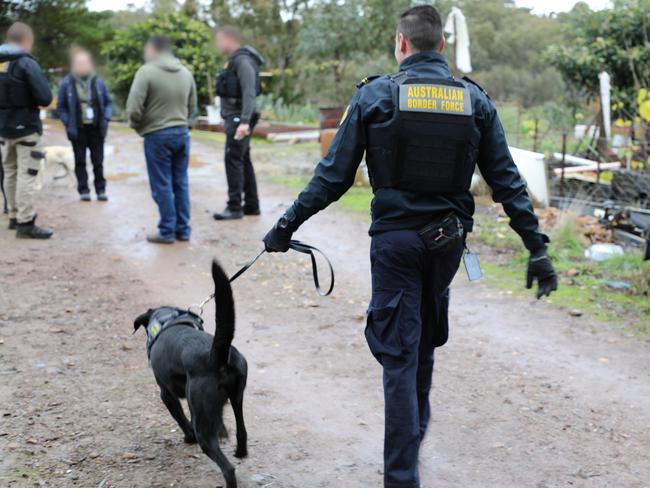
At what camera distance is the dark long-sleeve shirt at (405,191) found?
9.74 ft

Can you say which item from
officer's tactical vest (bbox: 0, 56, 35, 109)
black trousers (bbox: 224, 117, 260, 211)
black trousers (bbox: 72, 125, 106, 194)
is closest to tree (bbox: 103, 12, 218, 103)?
black trousers (bbox: 72, 125, 106, 194)

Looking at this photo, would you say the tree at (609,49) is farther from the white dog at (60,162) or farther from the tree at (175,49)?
the tree at (175,49)

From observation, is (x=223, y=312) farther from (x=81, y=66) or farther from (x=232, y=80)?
(x=81, y=66)

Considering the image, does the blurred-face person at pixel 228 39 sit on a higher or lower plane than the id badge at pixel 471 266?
higher

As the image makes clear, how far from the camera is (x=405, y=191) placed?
3.00m

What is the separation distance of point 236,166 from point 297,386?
4.46 m

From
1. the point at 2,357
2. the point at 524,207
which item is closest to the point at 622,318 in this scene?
the point at 524,207

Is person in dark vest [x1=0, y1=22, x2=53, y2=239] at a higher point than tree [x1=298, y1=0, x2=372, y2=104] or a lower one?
lower

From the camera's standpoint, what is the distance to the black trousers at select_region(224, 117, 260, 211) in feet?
27.5

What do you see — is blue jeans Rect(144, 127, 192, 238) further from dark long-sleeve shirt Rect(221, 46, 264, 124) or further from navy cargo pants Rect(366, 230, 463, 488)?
navy cargo pants Rect(366, 230, 463, 488)

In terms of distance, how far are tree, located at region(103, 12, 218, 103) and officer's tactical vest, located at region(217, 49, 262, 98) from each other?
13.7 metres

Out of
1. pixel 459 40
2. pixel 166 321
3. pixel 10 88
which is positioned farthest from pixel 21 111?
pixel 459 40

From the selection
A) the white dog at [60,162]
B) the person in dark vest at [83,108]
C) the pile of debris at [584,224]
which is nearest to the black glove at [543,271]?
the pile of debris at [584,224]

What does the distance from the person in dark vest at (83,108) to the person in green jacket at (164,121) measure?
207 cm
